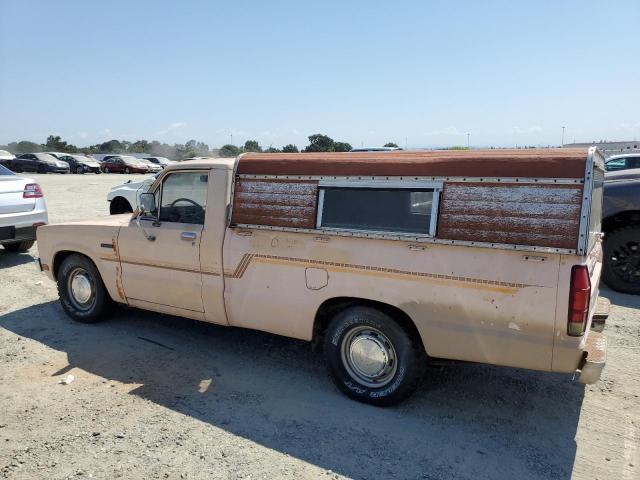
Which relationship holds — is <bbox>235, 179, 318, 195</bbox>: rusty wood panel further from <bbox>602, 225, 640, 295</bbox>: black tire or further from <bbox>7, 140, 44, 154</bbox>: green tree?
<bbox>7, 140, 44, 154</bbox>: green tree

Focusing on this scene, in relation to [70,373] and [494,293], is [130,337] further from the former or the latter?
[494,293]

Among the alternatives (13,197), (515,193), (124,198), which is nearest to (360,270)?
(515,193)

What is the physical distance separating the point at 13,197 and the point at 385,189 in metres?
6.82

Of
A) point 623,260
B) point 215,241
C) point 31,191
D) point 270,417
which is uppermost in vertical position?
point 31,191

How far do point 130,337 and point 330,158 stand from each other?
2932 millimetres

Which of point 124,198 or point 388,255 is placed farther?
point 124,198

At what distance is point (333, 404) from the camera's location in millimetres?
3795

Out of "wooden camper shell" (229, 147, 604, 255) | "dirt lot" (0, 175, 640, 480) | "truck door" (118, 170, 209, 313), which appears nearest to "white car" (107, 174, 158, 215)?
"dirt lot" (0, 175, 640, 480)

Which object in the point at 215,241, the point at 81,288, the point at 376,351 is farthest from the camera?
the point at 81,288

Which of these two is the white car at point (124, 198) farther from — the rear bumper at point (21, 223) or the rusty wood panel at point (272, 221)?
the rusty wood panel at point (272, 221)

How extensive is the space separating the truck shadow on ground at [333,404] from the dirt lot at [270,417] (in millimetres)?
11

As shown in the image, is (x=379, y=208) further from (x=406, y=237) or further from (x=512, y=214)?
(x=512, y=214)

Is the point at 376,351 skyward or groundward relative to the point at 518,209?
groundward

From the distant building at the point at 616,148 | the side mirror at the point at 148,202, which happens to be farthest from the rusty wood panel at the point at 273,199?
the distant building at the point at 616,148
